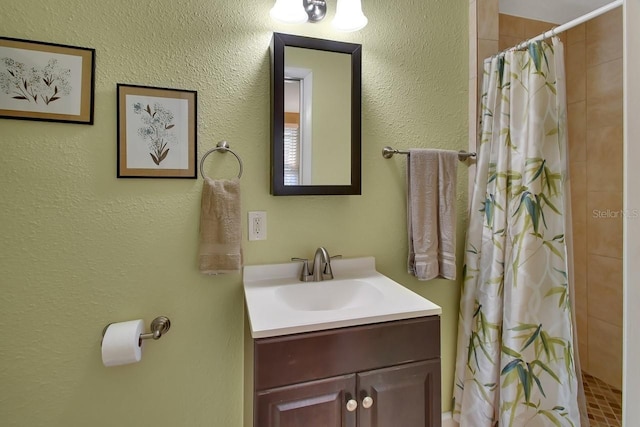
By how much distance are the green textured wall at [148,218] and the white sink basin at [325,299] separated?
7 cm

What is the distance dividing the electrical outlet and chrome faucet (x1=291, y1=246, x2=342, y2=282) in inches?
8.3

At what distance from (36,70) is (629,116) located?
2080 mm

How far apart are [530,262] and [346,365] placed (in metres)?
0.89

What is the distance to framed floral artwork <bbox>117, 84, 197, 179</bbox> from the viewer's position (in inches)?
46.2

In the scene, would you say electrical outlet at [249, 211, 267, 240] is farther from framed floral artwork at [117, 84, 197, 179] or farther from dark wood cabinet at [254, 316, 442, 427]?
dark wood cabinet at [254, 316, 442, 427]

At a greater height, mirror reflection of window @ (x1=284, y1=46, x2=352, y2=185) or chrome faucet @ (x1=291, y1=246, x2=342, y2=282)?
mirror reflection of window @ (x1=284, y1=46, x2=352, y2=185)

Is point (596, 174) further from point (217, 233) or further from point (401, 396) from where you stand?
point (217, 233)

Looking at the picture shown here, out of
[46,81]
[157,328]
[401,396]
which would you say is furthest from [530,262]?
[46,81]

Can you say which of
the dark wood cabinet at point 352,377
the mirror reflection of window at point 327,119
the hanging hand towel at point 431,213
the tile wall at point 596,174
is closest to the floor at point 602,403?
the tile wall at point 596,174

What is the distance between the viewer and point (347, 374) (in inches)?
38.7

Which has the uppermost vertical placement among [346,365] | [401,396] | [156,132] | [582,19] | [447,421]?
[582,19]

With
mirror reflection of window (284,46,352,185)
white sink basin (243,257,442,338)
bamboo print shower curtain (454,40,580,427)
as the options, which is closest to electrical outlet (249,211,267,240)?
white sink basin (243,257,442,338)

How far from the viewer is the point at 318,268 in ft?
4.40

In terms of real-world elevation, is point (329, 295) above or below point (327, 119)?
below
